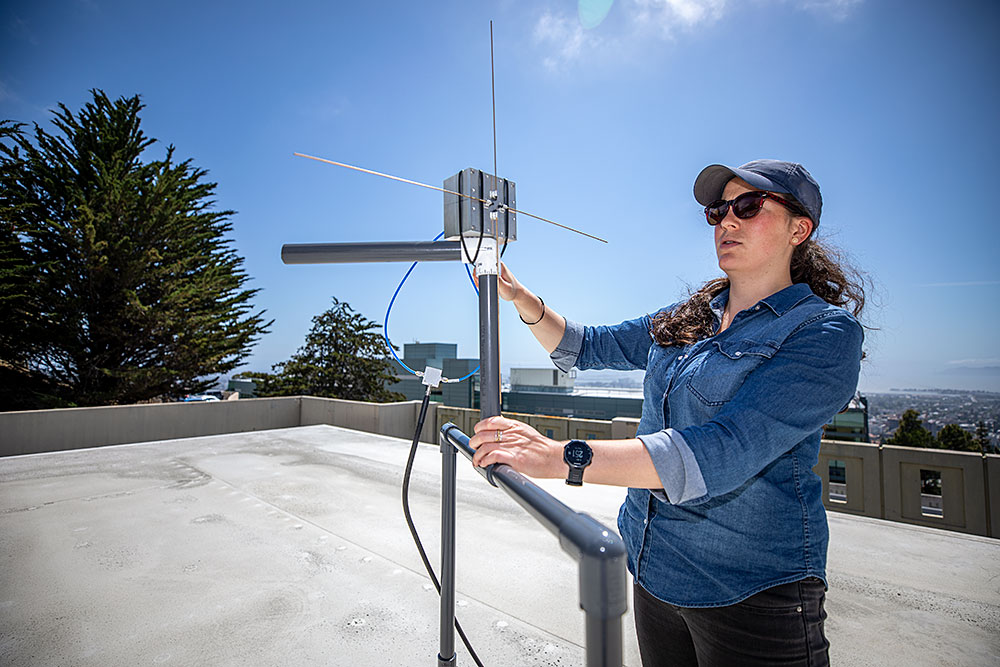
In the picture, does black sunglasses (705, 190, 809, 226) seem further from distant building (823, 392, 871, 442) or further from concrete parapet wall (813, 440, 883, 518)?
distant building (823, 392, 871, 442)

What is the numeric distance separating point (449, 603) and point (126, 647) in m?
1.33

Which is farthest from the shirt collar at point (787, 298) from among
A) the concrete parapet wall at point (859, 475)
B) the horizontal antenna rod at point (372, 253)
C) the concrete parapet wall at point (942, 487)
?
the concrete parapet wall at point (942, 487)

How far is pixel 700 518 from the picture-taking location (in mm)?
737

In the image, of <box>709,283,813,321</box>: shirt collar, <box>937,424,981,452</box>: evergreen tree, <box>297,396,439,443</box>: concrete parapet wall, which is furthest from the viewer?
<box>937,424,981,452</box>: evergreen tree

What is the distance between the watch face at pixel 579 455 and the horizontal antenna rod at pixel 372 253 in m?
0.38

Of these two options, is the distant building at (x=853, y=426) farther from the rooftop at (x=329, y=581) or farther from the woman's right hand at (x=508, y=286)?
the woman's right hand at (x=508, y=286)

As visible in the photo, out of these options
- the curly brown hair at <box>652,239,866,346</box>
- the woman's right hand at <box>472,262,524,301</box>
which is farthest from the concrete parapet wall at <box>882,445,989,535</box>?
the woman's right hand at <box>472,262,524,301</box>

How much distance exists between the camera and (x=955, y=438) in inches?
405

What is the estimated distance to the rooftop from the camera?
1.65 m

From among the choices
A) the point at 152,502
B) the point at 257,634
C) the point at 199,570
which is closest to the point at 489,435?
the point at 257,634

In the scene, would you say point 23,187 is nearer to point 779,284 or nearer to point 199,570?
point 199,570

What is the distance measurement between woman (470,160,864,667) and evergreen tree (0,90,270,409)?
30.7 feet

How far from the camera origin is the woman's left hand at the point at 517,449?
65 centimetres

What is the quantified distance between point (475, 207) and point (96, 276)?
9.75 metres
